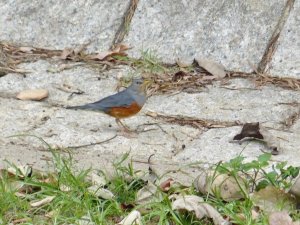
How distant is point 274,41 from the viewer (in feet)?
23.5

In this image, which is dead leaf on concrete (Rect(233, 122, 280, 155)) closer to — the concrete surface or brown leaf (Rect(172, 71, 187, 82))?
the concrete surface

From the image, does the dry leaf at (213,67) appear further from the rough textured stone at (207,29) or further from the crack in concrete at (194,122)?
the crack in concrete at (194,122)

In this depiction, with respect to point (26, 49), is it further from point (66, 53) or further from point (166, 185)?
point (166, 185)

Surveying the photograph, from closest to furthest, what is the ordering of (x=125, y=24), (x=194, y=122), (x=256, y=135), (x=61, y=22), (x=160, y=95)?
(x=256, y=135), (x=194, y=122), (x=160, y=95), (x=125, y=24), (x=61, y=22)

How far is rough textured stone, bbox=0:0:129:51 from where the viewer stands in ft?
24.6

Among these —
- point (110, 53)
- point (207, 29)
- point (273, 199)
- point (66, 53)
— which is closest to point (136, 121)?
point (110, 53)

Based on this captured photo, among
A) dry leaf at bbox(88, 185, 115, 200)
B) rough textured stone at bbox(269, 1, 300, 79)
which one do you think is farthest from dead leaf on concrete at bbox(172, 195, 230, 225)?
rough textured stone at bbox(269, 1, 300, 79)

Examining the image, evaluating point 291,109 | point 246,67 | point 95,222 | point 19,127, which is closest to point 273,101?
point 291,109

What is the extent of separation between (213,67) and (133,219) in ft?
10.4

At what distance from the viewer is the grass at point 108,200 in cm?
408

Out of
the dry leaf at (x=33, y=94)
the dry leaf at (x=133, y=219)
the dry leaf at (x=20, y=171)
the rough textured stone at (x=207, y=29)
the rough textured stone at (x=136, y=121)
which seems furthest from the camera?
the rough textured stone at (x=207, y=29)

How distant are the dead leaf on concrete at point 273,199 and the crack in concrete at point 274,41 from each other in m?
2.87

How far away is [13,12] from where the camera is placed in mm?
7734

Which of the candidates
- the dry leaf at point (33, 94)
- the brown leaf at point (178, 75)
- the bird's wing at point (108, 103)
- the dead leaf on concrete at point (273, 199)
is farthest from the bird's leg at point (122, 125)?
the dead leaf on concrete at point (273, 199)
